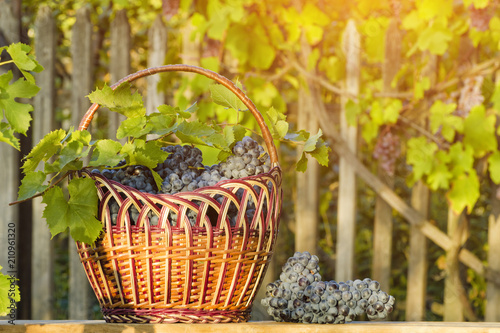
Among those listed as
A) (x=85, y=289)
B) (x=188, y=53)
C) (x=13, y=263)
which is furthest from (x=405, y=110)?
(x=13, y=263)

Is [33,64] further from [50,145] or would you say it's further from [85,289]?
[85,289]

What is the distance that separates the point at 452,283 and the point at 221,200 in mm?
1557

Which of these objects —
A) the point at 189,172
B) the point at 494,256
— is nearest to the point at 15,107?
the point at 189,172

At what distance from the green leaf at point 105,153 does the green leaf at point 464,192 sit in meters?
1.49

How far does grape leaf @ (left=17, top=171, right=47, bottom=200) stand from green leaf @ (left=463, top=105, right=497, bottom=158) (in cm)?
160

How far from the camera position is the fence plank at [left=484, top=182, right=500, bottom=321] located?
2197mm

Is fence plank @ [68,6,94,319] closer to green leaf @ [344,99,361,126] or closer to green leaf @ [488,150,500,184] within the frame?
green leaf @ [344,99,361,126]

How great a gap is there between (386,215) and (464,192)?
292 millimetres

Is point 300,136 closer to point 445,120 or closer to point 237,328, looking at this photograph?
point 237,328

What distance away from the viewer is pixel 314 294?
1017 mm

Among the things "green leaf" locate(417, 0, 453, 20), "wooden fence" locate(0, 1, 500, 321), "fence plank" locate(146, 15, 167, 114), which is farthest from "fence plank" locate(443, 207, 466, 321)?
"fence plank" locate(146, 15, 167, 114)

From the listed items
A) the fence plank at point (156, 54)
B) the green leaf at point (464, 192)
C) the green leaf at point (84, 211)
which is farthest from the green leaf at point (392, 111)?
the green leaf at point (84, 211)

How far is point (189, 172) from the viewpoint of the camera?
3.33ft

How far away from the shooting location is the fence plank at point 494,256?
7.21 feet
